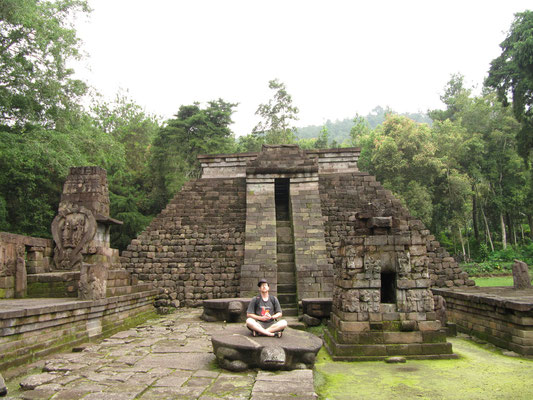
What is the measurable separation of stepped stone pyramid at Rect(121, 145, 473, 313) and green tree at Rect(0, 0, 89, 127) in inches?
248

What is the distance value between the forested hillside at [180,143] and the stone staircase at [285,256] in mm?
7840

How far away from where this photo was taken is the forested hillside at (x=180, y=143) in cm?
1405

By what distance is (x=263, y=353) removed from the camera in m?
4.41

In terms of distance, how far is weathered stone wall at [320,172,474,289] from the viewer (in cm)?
577

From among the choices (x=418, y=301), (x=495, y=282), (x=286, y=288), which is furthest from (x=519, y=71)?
(x=418, y=301)

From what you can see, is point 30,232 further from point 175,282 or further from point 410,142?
point 410,142

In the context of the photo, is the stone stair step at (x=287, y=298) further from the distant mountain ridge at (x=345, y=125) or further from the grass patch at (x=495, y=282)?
the distant mountain ridge at (x=345, y=125)

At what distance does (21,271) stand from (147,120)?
85.2ft

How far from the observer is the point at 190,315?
9.42 meters

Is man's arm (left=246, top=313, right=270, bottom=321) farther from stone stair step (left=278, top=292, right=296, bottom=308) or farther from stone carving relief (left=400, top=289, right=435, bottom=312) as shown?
stone stair step (left=278, top=292, right=296, bottom=308)

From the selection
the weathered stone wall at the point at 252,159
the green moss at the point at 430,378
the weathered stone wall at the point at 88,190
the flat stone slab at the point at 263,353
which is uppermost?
the weathered stone wall at the point at 252,159

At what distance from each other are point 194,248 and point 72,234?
3647 millimetres

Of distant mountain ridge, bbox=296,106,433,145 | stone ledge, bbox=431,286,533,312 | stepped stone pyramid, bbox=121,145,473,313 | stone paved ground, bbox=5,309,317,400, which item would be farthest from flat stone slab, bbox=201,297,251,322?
distant mountain ridge, bbox=296,106,433,145

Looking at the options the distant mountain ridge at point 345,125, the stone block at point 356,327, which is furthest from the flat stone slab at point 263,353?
the distant mountain ridge at point 345,125
